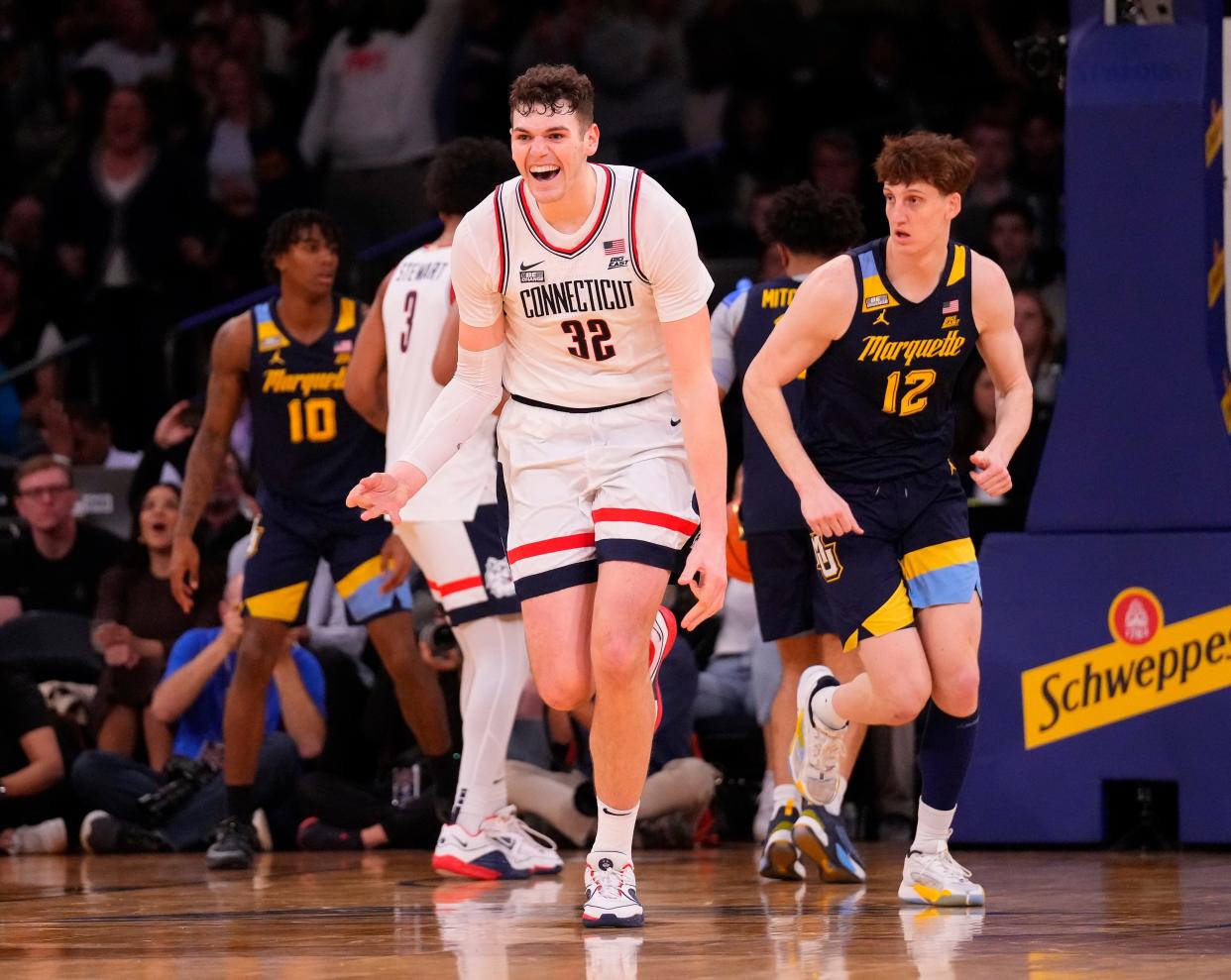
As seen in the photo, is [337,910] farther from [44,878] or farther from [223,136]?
[223,136]

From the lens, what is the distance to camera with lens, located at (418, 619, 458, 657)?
26.7 feet

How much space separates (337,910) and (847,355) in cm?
208

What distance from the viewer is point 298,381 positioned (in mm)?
7750

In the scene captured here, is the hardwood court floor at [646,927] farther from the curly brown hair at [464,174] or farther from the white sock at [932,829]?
the curly brown hair at [464,174]

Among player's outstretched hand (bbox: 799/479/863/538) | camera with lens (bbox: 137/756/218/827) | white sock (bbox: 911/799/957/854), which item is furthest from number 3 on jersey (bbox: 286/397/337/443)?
white sock (bbox: 911/799/957/854)

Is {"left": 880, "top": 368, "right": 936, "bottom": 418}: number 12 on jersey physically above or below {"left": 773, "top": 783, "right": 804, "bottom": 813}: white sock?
above

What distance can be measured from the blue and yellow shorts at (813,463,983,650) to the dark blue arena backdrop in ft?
5.22

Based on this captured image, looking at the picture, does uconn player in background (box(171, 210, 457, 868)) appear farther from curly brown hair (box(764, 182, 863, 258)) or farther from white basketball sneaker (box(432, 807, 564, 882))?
curly brown hair (box(764, 182, 863, 258))

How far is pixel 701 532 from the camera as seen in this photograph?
16.7 ft

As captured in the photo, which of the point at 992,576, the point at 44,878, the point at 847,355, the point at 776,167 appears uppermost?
the point at 776,167

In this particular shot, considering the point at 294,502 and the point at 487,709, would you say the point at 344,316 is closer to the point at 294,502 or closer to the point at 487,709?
the point at 294,502

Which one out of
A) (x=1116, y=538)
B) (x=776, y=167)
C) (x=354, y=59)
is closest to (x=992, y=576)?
(x=1116, y=538)

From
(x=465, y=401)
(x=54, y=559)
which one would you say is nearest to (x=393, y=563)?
(x=465, y=401)

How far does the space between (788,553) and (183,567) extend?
236cm
